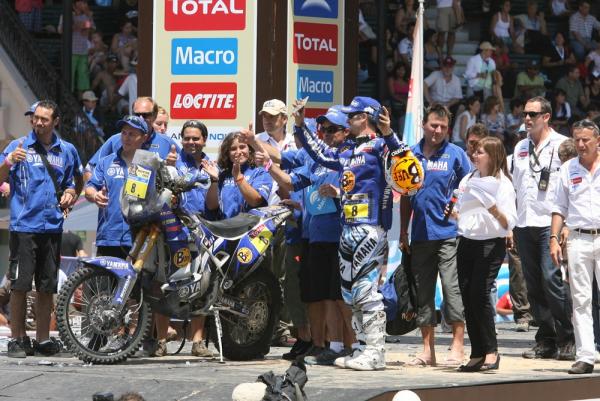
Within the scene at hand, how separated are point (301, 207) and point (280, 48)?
10.7 ft

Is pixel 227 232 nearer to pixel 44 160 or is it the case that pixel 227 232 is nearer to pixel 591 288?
pixel 44 160

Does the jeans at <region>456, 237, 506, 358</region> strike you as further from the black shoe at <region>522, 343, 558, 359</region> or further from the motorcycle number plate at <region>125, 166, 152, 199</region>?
the motorcycle number plate at <region>125, 166, 152, 199</region>

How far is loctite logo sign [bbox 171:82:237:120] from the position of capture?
49.6ft

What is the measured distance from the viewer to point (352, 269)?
37.8ft

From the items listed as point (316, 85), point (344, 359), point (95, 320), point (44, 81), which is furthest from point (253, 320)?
point (44, 81)

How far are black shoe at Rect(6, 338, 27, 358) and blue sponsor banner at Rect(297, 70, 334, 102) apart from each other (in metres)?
4.40

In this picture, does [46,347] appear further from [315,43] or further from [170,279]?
[315,43]

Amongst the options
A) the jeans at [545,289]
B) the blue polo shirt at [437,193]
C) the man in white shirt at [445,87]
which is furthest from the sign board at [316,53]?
the man in white shirt at [445,87]

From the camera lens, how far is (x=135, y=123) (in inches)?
484

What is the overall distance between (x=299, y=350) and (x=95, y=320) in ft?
5.97

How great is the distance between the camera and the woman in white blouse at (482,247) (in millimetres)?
11695

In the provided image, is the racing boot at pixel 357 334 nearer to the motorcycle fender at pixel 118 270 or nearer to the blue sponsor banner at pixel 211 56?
the motorcycle fender at pixel 118 270

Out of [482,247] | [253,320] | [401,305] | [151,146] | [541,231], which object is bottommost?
[253,320]

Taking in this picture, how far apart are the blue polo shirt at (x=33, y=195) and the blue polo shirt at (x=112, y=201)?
0.38 meters
